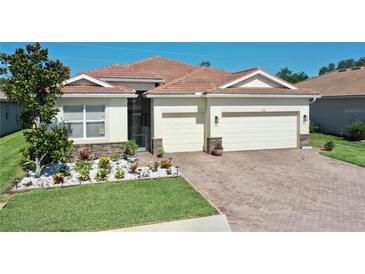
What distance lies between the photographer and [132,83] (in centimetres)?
1683

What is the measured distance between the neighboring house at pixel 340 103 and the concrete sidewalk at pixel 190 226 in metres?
17.5

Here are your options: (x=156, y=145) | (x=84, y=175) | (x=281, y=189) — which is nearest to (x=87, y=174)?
(x=84, y=175)

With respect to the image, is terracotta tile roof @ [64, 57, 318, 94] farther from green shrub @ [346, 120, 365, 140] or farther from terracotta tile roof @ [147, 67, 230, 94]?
green shrub @ [346, 120, 365, 140]

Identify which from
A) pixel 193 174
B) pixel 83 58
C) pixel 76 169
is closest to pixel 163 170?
pixel 193 174

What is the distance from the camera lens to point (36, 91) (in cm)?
1108

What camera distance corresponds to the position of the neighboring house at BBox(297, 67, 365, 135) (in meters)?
21.2

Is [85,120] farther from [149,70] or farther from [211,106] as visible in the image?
[149,70]

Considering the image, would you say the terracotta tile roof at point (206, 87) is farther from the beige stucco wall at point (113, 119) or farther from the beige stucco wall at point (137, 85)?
the beige stucco wall at point (113, 119)

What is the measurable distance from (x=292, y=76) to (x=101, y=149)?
2086 inches

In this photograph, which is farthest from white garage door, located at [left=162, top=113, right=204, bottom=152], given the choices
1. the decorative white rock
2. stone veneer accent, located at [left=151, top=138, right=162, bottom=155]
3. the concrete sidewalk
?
the concrete sidewalk

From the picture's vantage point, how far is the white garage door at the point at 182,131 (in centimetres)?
1622

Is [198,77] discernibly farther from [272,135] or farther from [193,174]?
[193,174]

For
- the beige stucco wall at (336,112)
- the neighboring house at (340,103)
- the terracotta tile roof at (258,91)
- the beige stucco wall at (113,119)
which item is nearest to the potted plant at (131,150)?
the beige stucco wall at (113,119)

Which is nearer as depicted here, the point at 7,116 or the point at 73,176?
the point at 73,176
